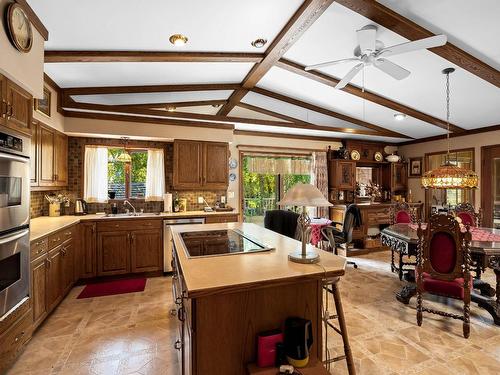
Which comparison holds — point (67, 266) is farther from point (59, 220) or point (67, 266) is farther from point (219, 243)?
point (219, 243)

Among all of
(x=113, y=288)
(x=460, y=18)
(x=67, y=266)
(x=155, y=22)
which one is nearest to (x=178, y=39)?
(x=155, y=22)

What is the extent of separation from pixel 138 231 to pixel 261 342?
10.1 ft

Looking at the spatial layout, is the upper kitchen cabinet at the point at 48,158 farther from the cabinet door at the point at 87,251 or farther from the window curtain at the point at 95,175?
the cabinet door at the point at 87,251

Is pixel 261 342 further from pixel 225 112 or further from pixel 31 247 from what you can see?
pixel 225 112

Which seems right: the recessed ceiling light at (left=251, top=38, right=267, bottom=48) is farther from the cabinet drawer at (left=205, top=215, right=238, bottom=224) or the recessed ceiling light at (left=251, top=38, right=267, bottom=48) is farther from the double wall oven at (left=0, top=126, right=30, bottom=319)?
the cabinet drawer at (left=205, top=215, right=238, bottom=224)

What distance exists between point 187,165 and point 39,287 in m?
2.53

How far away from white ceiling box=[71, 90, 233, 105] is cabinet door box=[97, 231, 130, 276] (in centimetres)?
204

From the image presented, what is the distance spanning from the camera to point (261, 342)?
50.4 inches

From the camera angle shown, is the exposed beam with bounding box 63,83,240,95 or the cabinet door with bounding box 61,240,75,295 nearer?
the cabinet door with bounding box 61,240,75,295

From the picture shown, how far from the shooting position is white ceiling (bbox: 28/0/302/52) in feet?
6.68

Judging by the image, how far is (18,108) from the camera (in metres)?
2.05

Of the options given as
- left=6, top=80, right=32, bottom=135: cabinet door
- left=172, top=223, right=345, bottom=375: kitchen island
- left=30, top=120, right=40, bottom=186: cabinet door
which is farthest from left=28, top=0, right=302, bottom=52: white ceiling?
left=172, top=223, right=345, bottom=375: kitchen island

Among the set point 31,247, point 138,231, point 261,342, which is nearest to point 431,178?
point 261,342

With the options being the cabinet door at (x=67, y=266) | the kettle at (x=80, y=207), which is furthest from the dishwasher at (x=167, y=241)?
the kettle at (x=80, y=207)
